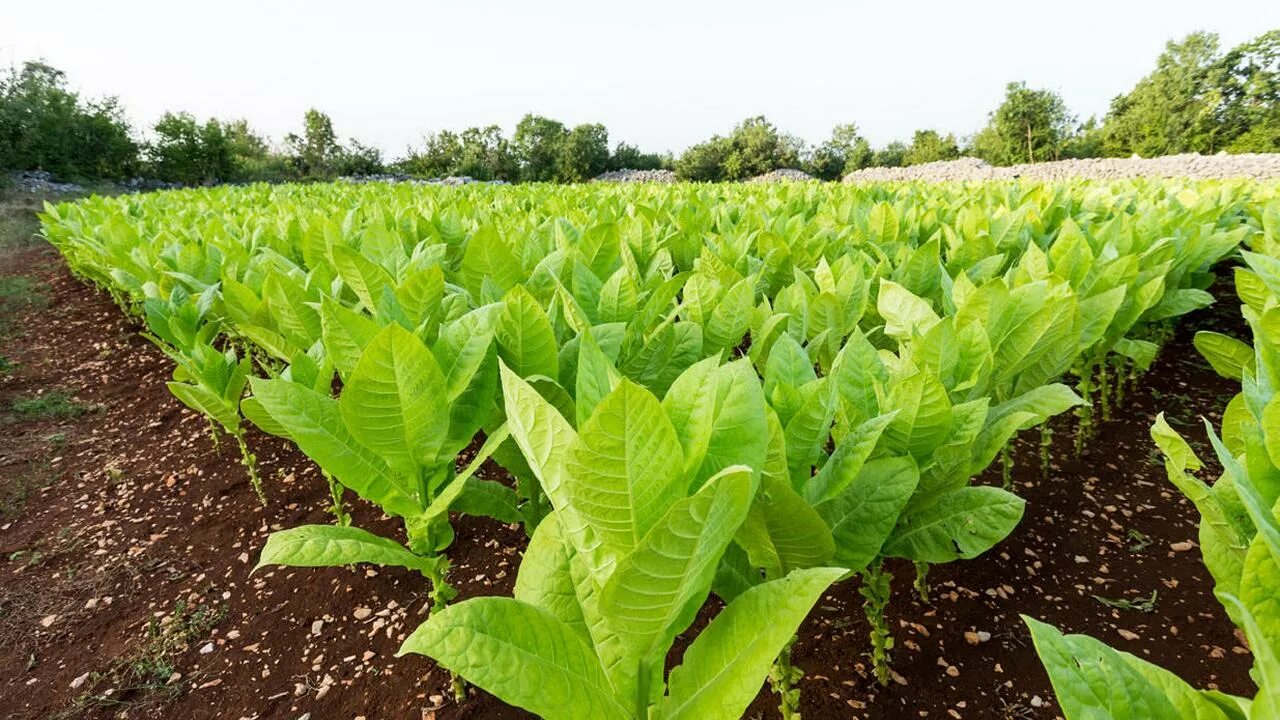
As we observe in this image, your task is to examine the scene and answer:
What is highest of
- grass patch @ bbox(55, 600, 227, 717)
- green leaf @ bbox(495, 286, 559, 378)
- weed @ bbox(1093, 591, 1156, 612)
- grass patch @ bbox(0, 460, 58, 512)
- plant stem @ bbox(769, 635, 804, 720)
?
green leaf @ bbox(495, 286, 559, 378)

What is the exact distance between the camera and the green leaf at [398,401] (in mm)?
1273

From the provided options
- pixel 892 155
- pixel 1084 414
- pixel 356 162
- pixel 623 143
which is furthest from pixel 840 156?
pixel 1084 414

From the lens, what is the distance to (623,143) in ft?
195

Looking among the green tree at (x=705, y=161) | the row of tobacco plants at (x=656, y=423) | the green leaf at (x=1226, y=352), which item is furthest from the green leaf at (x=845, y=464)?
the green tree at (x=705, y=161)

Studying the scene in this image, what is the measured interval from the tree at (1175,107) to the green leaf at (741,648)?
74.6 m

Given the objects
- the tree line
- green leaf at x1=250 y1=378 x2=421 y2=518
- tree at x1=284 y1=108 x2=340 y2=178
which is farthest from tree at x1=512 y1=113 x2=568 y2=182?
green leaf at x1=250 y1=378 x2=421 y2=518

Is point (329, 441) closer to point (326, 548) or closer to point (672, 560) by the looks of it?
point (326, 548)

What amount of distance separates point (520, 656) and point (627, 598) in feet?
0.66

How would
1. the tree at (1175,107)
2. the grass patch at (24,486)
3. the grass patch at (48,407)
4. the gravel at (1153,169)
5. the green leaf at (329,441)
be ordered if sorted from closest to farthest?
the green leaf at (329,441) → the grass patch at (24,486) → the grass patch at (48,407) → the gravel at (1153,169) → the tree at (1175,107)

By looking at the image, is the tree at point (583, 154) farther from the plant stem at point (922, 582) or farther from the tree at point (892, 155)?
the plant stem at point (922, 582)

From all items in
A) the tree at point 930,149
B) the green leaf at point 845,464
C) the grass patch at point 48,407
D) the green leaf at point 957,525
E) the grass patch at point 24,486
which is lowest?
the grass patch at point 24,486

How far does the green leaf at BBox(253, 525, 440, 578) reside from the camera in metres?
1.30

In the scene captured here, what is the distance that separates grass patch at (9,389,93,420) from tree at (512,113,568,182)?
147 feet

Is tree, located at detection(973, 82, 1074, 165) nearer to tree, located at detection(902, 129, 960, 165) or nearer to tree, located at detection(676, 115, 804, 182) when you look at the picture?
tree, located at detection(902, 129, 960, 165)
